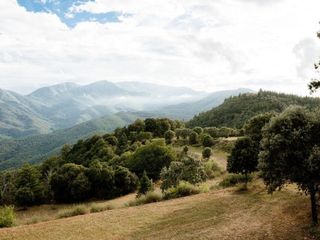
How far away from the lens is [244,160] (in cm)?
3275

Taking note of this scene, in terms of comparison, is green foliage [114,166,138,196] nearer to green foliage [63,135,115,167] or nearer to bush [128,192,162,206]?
green foliage [63,135,115,167]

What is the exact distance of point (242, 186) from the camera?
98.0 ft

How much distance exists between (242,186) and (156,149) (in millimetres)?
47883

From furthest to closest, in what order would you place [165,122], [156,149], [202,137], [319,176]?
[165,122]
[202,137]
[156,149]
[319,176]

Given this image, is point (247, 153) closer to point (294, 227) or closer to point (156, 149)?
point (294, 227)

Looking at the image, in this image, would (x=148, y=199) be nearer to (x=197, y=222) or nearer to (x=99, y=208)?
(x=99, y=208)

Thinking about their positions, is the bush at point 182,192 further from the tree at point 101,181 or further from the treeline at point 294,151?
the tree at point 101,181

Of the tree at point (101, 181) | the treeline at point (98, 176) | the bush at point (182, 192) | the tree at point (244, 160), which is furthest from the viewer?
the tree at point (101, 181)

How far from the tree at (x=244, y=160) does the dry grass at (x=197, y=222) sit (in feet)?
19.1

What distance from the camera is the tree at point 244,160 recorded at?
32.7m

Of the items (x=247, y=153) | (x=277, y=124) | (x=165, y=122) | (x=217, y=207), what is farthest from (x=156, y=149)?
(x=277, y=124)

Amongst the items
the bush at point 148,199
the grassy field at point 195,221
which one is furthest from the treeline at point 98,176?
the grassy field at point 195,221

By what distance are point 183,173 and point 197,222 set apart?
2573 centimetres

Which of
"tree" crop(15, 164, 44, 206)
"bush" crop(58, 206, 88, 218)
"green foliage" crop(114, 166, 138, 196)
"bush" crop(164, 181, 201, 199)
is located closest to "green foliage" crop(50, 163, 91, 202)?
"tree" crop(15, 164, 44, 206)
